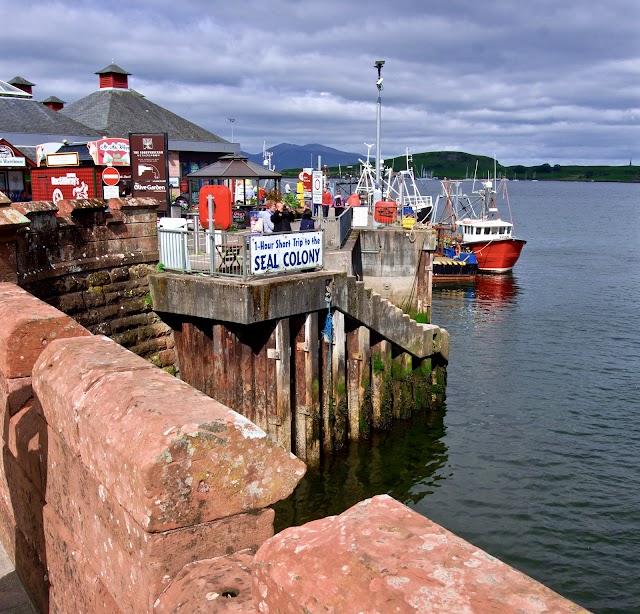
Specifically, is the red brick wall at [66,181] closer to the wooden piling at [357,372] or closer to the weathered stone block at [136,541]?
the wooden piling at [357,372]

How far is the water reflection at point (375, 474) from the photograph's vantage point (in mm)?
15789

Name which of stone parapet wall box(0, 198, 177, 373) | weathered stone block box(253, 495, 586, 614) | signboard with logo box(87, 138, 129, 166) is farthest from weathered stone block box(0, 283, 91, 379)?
signboard with logo box(87, 138, 129, 166)

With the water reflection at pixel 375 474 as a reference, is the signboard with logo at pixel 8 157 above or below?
above

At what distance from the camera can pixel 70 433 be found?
136 inches

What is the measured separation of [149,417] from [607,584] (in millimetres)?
12924

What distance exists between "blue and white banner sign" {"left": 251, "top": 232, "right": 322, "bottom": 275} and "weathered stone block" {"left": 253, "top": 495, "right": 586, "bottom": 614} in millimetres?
12632

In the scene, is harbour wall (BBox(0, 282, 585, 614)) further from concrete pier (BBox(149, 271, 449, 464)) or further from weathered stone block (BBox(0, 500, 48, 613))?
concrete pier (BBox(149, 271, 449, 464))

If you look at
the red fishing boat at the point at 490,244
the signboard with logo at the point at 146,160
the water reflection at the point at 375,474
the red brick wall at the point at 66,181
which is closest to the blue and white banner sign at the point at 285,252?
the water reflection at the point at 375,474

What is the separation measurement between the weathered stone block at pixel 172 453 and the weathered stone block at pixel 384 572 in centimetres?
49

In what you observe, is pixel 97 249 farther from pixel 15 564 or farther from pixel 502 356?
pixel 502 356

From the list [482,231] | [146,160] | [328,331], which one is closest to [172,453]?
[328,331]

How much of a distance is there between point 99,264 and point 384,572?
12.4m

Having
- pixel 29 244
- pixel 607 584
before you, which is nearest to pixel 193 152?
pixel 29 244

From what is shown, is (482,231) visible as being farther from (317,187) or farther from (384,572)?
(384,572)
